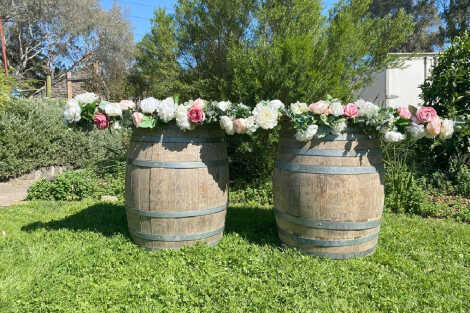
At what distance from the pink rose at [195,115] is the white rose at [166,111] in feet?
0.46

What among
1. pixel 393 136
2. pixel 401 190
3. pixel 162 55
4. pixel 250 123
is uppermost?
pixel 162 55

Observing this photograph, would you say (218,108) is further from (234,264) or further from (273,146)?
(273,146)

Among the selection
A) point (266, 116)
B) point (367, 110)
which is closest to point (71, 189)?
point (266, 116)

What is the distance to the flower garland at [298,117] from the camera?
7.97 feet

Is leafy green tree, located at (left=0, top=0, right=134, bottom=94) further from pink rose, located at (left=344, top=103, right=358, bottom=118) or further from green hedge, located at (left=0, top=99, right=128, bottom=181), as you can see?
pink rose, located at (left=344, top=103, right=358, bottom=118)

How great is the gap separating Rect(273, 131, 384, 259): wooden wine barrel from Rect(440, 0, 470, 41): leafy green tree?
19.6 m

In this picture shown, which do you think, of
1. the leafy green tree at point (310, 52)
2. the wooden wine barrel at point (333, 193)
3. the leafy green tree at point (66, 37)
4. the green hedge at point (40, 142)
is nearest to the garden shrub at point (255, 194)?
the leafy green tree at point (310, 52)

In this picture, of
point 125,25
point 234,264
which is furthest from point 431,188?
point 125,25

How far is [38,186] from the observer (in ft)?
17.0

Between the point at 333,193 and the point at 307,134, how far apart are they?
524 mm

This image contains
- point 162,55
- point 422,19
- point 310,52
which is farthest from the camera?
point 422,19

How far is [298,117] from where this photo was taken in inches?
96.9

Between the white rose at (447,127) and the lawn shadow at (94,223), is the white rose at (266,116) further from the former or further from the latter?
the lawn shadow at (94,223)

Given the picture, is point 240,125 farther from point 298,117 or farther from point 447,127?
point 447,127
